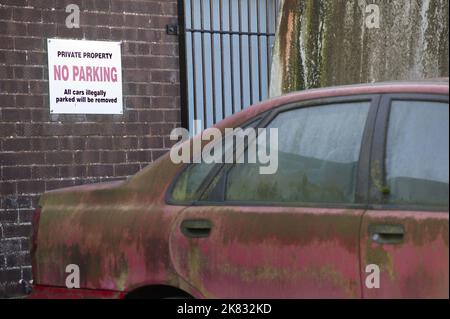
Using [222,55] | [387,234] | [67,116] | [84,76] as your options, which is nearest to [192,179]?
[387,234]

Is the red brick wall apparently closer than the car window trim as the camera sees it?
No

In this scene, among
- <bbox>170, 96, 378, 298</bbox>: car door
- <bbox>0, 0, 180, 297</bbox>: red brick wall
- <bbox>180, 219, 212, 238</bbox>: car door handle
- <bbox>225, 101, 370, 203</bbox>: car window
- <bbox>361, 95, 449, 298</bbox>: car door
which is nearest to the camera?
<bbox>361, 95, 449, 298</bbox>: car door

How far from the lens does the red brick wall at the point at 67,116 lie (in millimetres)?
9797

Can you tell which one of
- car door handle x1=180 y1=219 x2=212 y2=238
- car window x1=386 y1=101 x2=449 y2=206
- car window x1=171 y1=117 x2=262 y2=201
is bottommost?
car door handle x1=180 y1=219 x2=212 y2=238

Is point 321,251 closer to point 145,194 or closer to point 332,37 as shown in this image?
point 145,194

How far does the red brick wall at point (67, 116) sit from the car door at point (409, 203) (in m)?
5.86

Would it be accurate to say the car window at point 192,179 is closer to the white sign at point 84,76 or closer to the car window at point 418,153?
the car window at point 418,153

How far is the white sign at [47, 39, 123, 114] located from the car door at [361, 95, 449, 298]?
19.5ft

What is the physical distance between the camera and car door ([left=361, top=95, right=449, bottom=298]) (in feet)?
13.9

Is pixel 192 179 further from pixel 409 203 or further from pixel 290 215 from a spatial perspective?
pixel 409 203

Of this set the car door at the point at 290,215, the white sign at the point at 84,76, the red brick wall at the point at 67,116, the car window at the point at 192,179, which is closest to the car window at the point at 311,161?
the car door at the point at 290,215

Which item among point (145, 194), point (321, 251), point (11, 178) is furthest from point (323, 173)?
point (11, 178)

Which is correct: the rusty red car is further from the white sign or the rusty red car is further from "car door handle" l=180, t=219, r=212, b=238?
the white sign

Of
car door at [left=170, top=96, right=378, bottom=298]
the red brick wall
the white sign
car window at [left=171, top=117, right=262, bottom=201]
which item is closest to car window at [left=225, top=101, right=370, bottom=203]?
car door at [left=170, top=96, right=378, bottom=298]
